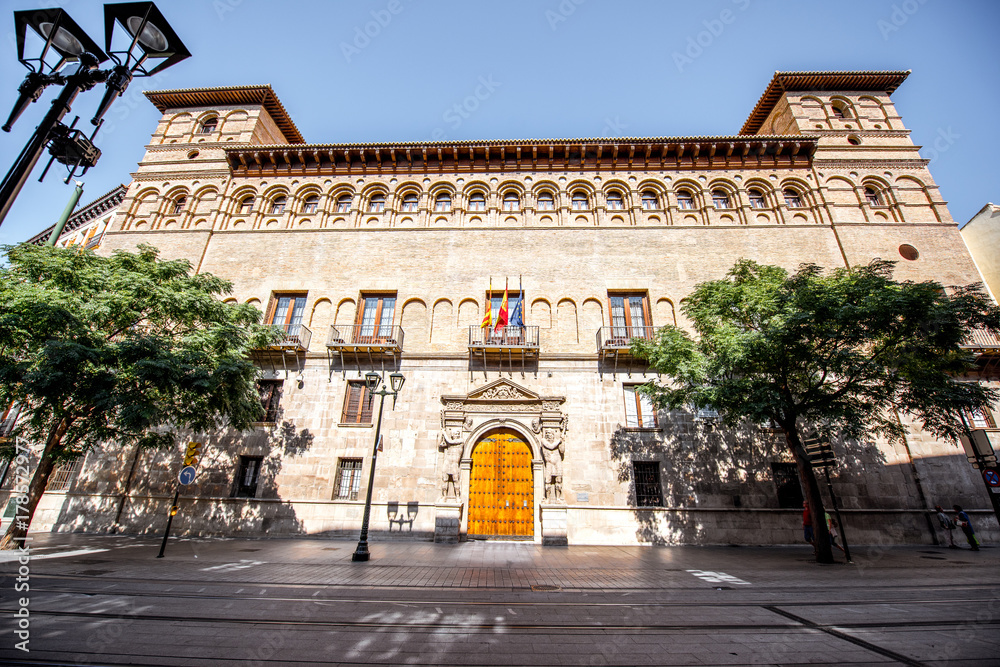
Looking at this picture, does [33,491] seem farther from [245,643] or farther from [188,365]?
[245,643]

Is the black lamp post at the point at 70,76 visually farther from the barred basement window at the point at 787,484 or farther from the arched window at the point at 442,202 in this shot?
the barred basement window at the point at 787,484

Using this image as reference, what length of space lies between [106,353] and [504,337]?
11899 millimetres

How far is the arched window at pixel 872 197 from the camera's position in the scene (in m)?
20.3

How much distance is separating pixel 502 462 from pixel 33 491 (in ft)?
45.0

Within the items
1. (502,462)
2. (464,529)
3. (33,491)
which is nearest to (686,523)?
(502,462)

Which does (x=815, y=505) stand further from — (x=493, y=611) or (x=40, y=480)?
(x=40, y=480)

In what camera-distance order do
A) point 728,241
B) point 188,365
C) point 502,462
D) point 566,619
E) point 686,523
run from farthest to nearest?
point 728,241, point 502,462, point 686,523, point 188,365, point 566,619

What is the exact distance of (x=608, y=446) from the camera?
14773 millimetres

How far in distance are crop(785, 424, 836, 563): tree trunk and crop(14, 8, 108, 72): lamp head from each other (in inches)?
609

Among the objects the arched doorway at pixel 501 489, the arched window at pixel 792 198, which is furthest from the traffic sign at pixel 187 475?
the arched window at pixel 792 198

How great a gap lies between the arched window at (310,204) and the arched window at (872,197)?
1146 inches

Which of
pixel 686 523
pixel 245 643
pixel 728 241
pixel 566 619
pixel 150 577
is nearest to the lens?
pixel 245 643

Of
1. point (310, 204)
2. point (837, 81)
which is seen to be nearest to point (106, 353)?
point (310, 204)

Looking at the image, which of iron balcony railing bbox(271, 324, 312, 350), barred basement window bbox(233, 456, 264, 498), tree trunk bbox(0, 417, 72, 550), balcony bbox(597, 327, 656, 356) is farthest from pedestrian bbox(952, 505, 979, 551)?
tree trunk bbox(0, 417, 72, 550)
